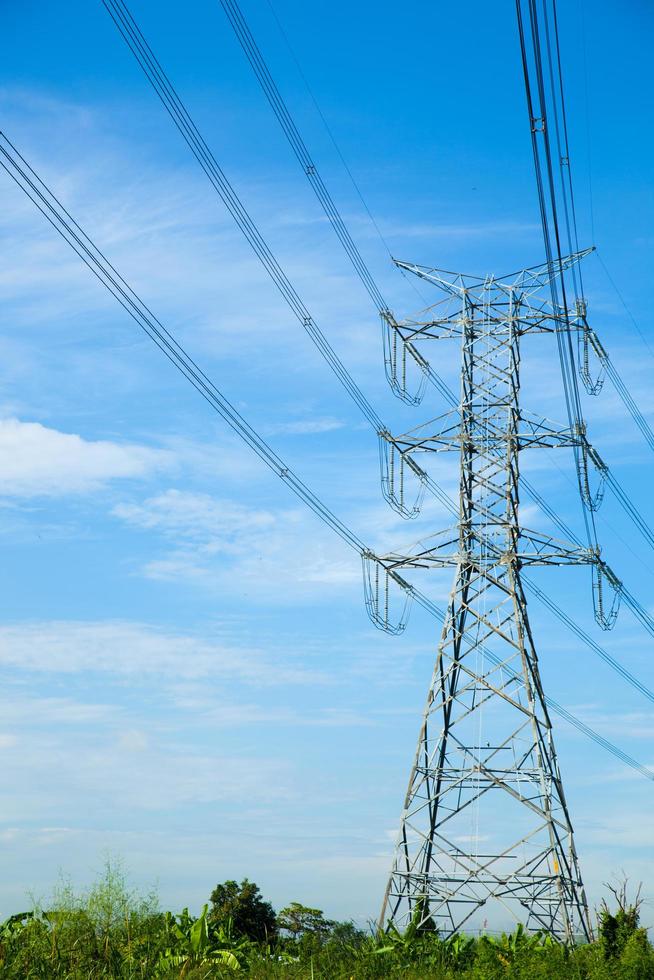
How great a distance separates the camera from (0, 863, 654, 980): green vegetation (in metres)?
20.2

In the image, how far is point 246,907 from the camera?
5134 centimetres

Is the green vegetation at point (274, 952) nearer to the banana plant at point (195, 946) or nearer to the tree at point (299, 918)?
the banana plant at point (195, 946)

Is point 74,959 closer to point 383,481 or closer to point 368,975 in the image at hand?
point 368,975

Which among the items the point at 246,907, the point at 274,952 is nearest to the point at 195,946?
the point at 274,952

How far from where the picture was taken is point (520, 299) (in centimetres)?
3619

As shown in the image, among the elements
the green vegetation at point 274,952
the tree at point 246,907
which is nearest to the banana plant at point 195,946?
the green vegetation at point 274,952

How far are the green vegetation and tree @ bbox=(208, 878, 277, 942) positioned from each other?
2456 centimetres

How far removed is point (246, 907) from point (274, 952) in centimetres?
3038

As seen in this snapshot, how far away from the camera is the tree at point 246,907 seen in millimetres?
49156

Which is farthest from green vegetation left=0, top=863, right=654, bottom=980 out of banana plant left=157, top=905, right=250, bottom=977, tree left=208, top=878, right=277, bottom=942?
tree left=208, top=878, right=277, bottom=942

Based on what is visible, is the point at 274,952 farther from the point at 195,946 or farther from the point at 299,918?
the point at 299,918

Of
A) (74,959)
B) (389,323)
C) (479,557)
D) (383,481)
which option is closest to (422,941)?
(74,959)

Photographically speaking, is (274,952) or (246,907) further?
(246,907)

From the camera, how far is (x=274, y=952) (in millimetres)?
22812
